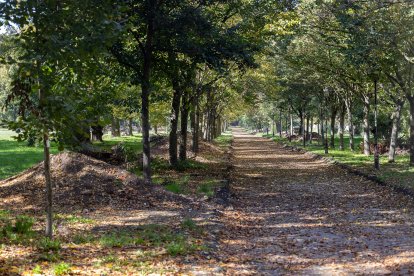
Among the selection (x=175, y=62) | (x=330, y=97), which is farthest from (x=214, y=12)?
(x=330, y=97)

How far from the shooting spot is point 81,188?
12.6 meters

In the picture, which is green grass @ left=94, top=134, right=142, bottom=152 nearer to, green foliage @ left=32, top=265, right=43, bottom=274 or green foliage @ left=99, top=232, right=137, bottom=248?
green foliage @ left=99, top=232, right=137, bottom=248

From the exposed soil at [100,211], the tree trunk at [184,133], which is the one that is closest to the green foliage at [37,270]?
the exposed soil at [100,211]

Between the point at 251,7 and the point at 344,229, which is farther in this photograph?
the point at 251,7

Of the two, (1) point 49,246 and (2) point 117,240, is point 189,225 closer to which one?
(2) point 117,240

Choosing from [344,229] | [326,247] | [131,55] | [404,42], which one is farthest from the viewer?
[404,42]

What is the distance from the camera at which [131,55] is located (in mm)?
14586

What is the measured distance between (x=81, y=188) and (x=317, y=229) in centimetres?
634

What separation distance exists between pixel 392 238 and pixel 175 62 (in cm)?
878

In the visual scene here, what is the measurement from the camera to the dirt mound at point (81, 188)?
11766 millimetres

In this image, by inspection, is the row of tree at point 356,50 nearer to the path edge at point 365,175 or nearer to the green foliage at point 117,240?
the path edge at point 365,175

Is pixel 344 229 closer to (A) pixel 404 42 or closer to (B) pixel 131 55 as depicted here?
(B) pixel 131 55

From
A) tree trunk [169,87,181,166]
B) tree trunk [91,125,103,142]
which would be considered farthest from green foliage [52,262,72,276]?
tree trunk [91,125,103,142]

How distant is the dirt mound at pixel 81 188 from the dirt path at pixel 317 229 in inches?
98.0
